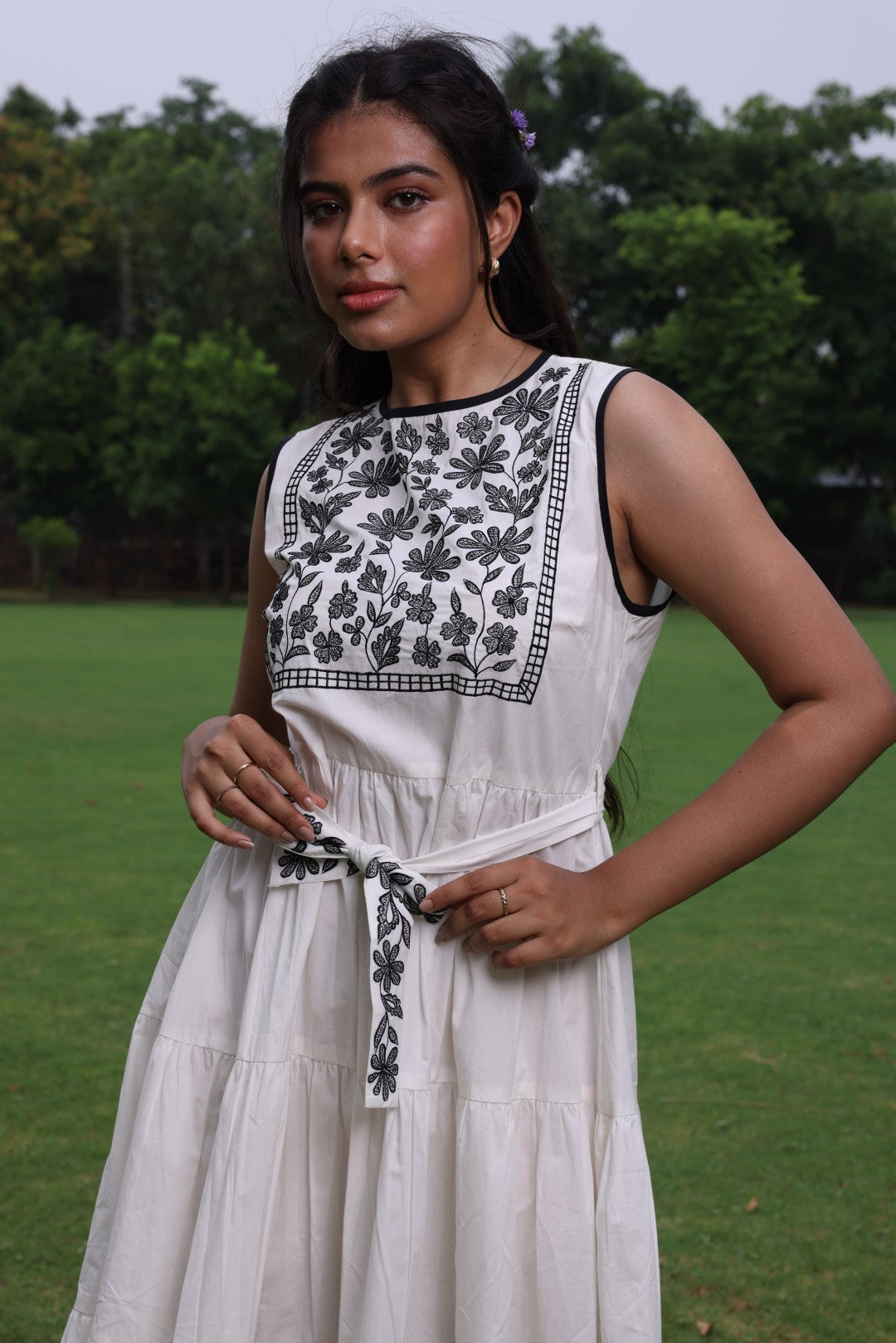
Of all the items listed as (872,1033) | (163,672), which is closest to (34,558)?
(163,672)

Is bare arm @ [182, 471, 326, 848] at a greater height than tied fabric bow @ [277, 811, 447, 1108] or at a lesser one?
greater

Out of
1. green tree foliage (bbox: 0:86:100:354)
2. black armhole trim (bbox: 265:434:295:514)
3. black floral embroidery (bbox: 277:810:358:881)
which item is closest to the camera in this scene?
black floral embroidery (bbox: 277:810:358:881)

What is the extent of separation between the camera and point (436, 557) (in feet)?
5.00

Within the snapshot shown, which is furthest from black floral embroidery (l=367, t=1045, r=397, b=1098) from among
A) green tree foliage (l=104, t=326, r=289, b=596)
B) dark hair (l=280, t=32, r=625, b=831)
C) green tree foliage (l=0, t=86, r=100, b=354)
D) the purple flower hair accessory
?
green tree foliage (l=0, t=86, r=100, b=354)

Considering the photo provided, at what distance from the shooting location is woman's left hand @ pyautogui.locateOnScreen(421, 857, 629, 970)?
4.66ft

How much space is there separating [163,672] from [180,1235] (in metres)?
12.4

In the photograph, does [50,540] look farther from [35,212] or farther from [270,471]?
[270,471]

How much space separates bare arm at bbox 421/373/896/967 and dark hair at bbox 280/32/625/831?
0.26 metres

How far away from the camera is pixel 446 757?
1502 millimetres

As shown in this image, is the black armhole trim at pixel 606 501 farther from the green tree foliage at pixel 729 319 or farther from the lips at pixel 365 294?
the green tree foliage at pixel 729 319

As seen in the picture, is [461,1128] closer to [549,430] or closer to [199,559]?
[549,430]

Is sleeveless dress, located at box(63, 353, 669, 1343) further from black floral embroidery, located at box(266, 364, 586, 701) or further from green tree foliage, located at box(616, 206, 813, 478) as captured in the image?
green tree foliage, located at box(616, 206, 813, 478)

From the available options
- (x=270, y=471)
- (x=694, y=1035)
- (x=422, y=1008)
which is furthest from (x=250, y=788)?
(x=694, y=1035)

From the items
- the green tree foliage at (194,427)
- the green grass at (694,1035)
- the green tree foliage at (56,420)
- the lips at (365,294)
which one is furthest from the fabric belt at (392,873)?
the green tree foliage at (56,420)
